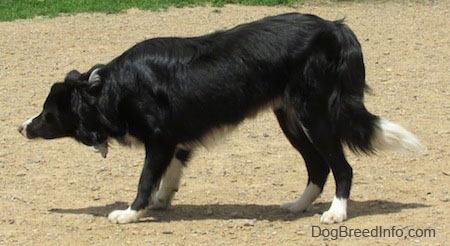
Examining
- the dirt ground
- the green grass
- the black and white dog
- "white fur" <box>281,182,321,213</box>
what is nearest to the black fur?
the black and white dog

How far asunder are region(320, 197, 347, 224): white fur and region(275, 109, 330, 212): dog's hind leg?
0.31 meters

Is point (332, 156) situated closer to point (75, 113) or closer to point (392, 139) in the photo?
point (392, 139)

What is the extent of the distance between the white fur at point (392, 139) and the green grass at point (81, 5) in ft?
29.3

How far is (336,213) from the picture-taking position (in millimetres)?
6723

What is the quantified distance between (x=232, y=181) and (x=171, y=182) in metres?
0.72

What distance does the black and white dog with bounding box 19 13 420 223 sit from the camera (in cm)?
673

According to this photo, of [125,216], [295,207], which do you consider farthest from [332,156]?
[125,216]

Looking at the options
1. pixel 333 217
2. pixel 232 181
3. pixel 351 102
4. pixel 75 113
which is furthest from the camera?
pixel 232 181

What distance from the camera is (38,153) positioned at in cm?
866

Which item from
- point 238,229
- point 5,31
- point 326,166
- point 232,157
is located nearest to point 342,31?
point 326,166

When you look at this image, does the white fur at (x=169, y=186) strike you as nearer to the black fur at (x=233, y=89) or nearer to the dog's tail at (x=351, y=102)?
the black fur at (x=233, y=89)

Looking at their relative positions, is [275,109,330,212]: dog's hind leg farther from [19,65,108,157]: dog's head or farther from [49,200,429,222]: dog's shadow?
[19,65,108,157]: dog's head

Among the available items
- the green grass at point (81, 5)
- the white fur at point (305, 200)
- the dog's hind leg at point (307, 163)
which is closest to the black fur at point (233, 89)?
the dog's hind leg at point (307, 163)

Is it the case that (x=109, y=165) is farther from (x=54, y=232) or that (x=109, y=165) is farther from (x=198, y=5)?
(x=198, y=5)
